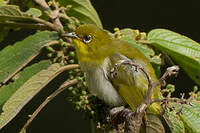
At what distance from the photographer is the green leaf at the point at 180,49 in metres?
1.62

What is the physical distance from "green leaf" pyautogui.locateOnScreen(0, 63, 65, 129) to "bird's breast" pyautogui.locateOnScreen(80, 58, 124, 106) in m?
0.18

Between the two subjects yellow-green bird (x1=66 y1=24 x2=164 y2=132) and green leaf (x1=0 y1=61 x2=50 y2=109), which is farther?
yellow-green bird (x1=66 y1=24 x2=164 y2=132)

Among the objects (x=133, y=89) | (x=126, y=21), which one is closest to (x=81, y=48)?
(x=133, y=89)

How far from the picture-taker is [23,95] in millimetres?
1498

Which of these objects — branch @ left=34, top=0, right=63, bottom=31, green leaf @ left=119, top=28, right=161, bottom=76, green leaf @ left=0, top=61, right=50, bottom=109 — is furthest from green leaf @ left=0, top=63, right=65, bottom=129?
green leaf @ left=119, top=28, right=161, bottom=76

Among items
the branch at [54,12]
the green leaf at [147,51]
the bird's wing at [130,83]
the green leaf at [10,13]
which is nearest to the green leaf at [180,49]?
the green leaf at [147,51]

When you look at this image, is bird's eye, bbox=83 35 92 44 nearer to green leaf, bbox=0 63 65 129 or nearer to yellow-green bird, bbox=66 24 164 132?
yellow-green bird, bbox=66 24 164 132

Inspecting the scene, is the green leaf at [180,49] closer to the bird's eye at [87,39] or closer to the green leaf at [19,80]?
the bird's eye at [87,39]

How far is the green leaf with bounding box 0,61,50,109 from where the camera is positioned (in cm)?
162

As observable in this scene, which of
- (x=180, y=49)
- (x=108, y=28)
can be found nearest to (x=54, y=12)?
(x=180, y=49)

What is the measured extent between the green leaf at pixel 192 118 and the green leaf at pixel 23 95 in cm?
50

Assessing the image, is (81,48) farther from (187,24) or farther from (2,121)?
(187,24)

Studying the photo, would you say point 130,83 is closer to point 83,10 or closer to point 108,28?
point 83,10

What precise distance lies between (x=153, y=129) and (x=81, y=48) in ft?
1.78
